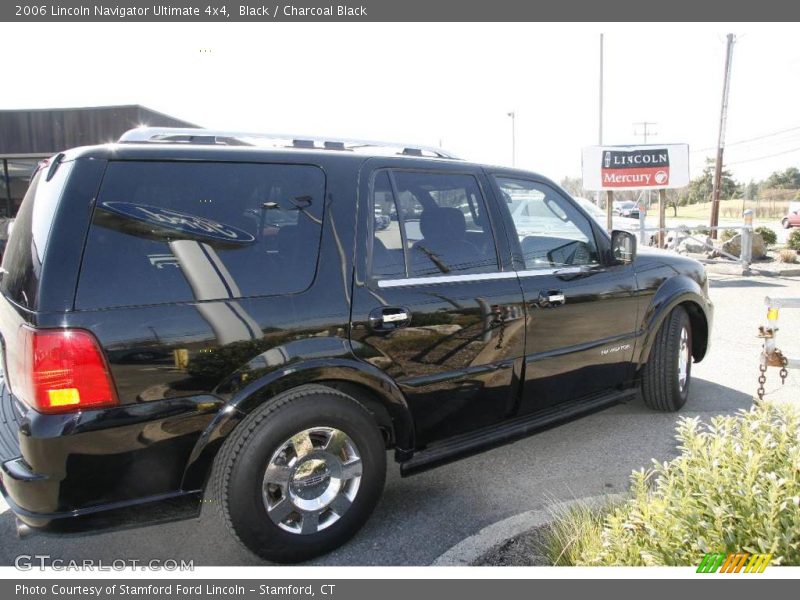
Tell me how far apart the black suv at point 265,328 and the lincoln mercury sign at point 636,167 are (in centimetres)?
1416

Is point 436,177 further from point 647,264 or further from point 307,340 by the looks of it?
point 647,264

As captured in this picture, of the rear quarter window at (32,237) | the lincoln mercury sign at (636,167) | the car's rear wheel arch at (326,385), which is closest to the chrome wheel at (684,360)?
the car's rear wheel arch at (326,385)

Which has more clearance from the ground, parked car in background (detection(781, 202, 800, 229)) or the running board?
parked car in background (detection(781, 202, 800, 229))

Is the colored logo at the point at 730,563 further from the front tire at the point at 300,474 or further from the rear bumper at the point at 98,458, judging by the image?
the rear bumper at the point at 98,458

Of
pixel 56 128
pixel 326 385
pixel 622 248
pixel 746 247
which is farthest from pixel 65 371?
pixel 56 128

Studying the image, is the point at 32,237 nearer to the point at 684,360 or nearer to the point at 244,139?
the point at 244,139

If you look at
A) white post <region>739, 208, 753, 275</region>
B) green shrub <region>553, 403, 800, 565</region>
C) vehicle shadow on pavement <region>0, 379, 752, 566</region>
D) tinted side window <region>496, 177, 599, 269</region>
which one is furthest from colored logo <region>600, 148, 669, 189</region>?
green shrub <region>553, 403, 800, 565</region>

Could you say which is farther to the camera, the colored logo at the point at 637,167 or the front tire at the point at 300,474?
the colored logo at the point at 637,167

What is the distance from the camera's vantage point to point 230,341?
2.38 metres

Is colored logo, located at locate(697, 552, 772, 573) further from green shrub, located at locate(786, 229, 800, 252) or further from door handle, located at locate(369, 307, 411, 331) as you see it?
green shrub, located at locate(786, 229, 800, 252)

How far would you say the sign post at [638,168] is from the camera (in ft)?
52.6

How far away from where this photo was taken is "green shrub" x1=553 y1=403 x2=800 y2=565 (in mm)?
1850

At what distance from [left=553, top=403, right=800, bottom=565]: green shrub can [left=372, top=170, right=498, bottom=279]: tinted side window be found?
4.68 ft

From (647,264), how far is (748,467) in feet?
7.96
